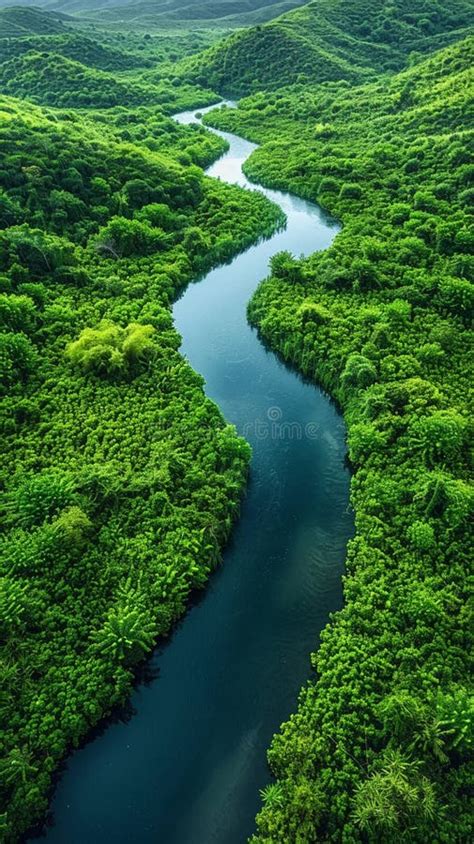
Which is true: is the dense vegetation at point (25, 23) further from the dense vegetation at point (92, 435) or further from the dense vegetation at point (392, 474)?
the dense vegetation at point (392, 474)

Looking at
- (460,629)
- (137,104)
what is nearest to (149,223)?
(460,629)

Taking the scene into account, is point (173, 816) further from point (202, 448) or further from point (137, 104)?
point (137, 104)

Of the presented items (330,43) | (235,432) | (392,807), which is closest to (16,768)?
(392,807)

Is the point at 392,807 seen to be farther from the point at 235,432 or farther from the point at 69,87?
the point at 69,87

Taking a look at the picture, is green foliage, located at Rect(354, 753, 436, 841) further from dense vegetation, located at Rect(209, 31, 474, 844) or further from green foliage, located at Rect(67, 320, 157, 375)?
green foliage, located at Rect(67, 320, 157, 375)

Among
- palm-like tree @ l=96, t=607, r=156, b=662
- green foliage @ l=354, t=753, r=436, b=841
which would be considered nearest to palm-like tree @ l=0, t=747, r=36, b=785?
palm-like tree @ l=96, t=607, r=156, b=662
